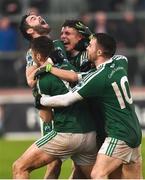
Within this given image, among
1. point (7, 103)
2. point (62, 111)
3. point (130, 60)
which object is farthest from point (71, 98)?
point (130, 60)

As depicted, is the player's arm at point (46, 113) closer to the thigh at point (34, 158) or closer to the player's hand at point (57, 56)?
the thigh at point (34, 158)

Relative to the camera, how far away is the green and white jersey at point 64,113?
33.8ft

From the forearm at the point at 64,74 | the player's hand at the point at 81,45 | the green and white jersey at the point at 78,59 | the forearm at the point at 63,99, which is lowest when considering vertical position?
the forearm at the point at 63,99

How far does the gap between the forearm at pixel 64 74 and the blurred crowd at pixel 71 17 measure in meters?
11.9

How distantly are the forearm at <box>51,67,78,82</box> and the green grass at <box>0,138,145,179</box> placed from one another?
3378 mm

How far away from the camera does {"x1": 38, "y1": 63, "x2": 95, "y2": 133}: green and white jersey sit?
10.3 metres

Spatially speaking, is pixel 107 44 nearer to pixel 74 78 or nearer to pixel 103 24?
pixel 74 78

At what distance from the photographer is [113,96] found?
10141mm

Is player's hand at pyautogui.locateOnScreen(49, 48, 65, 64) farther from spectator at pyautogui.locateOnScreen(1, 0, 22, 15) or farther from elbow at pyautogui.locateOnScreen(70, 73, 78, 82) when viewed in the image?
spectator at pyautogui.locateOnScreen(1, 0, 22, 15)

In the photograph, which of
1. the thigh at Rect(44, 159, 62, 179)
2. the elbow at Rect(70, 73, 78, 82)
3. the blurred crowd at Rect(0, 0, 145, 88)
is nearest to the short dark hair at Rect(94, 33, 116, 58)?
the elbow at Rect(70, 73, 78, 82)

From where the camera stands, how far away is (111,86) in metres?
10.1

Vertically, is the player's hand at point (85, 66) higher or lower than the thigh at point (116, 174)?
higher

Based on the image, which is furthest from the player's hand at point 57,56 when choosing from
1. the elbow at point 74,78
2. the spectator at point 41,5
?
the spectator at point 41,5

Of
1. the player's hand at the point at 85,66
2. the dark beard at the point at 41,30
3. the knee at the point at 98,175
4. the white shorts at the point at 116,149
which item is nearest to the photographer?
the knee at the point at 98,175
